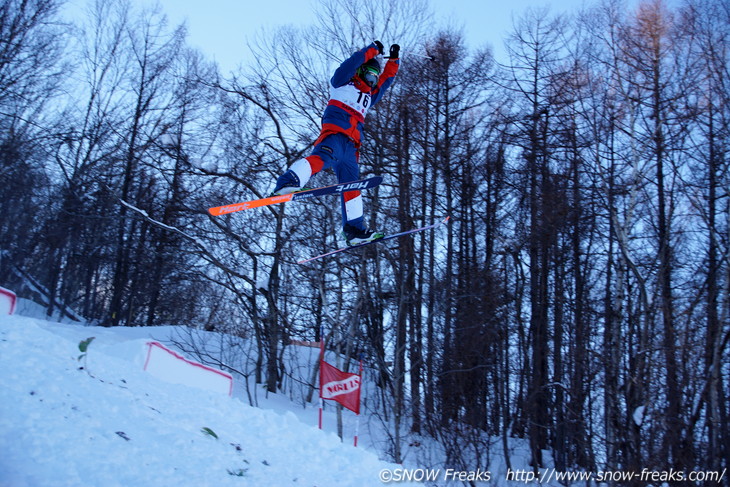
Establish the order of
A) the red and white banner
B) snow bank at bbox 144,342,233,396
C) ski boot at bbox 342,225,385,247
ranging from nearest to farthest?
ski boot at bbox 342,225,385,247, snow bank at bbox 144,342,233,396, the red and white banner

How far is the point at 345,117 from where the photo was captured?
203 inches

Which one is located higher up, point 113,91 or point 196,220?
point 113,91

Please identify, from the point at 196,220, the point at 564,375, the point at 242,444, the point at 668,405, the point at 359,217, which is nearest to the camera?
the point at 242,444

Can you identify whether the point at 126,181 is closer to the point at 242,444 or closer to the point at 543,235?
the point at 543,235

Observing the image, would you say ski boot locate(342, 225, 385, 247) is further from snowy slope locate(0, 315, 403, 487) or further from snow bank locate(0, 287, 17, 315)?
snow bank locate(0, 287, 17, 315)

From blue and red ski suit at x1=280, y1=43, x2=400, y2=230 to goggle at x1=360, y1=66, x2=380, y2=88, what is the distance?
4 centimetres

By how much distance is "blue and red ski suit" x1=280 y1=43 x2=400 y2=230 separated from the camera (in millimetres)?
4894

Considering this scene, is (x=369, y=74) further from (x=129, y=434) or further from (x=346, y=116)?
(x=129, y=434)

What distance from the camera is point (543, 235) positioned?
13.1 metres

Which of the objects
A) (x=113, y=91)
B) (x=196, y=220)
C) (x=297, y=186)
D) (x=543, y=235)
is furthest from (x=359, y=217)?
(x=113, y=91)

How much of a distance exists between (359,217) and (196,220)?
30.9ft

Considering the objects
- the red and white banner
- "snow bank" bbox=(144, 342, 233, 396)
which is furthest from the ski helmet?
the red and white banner

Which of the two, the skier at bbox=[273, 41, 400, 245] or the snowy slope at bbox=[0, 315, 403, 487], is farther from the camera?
the skier at bbox=[273, 41, 400, 245]

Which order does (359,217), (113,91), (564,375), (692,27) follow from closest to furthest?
(359,217)
(692,27)
(564,375)
(113,91)
